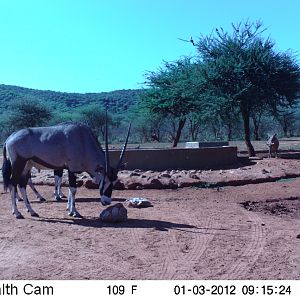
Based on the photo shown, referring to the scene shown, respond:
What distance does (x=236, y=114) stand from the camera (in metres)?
27.8

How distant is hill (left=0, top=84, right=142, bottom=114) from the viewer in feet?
286

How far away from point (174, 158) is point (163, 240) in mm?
11327

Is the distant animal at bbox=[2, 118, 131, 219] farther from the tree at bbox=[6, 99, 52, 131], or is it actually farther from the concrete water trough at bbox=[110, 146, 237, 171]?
the tree at bbox=[6, 99, 52, 131]

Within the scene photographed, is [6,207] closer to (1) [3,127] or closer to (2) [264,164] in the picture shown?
(2) [264,164]

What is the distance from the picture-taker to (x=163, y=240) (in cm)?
872

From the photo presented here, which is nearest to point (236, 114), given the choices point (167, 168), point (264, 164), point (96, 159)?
point (264, 164)

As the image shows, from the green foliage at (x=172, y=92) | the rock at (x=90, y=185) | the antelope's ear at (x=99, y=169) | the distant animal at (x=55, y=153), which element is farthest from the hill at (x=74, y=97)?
the antelope's ear at (x=99, y=169)

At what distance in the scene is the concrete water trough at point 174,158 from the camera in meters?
19.6

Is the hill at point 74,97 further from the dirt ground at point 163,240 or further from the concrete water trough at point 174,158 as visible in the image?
the dirt ground at point 163,240

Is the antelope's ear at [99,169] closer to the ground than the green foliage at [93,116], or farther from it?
closer to the ground

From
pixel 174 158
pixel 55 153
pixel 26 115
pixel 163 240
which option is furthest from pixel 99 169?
pixel 26 115

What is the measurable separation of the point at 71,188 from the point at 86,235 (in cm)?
219

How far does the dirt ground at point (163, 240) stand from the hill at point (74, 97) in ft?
242

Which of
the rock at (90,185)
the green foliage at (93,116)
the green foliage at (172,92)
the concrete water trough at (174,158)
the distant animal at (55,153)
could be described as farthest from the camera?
the green foliage at (93,116)
